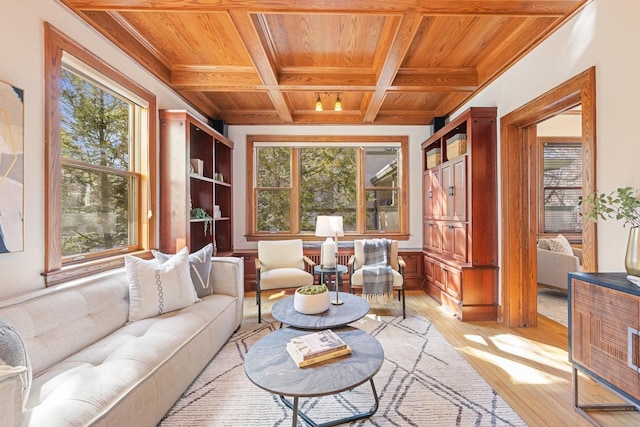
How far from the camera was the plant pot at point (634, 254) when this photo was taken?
1533 mm

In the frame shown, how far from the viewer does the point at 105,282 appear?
82.6 inches

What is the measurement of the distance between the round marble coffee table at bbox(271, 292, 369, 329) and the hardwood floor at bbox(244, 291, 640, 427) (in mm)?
1048

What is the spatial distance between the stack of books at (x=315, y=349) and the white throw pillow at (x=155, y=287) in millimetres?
1122

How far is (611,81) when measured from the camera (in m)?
1.95

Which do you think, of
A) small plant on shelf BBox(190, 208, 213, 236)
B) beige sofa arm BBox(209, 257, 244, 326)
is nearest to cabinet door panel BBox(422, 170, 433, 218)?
beige sofa arm BBox(209, 257, 244, 326)

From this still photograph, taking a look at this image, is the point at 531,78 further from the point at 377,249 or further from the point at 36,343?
the point at 36,343

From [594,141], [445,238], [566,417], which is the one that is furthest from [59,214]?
[445,238]

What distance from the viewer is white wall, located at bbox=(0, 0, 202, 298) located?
5.58 ft

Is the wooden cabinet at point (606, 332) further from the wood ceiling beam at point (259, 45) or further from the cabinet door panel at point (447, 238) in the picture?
the wood ceiling beam at point (259, 45)

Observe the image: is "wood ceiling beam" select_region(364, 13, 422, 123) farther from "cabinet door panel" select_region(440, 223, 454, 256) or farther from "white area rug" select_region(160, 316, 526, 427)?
"white area rug" select_region(160, 316, 526, 427)

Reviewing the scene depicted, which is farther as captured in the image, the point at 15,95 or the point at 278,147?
the point at 278,147

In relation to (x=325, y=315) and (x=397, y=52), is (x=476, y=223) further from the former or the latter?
(x=325, y=315)

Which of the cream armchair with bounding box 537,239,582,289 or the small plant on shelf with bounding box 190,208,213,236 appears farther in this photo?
the cream armchair with bounding box 537,239,582,289

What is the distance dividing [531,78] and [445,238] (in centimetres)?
206
